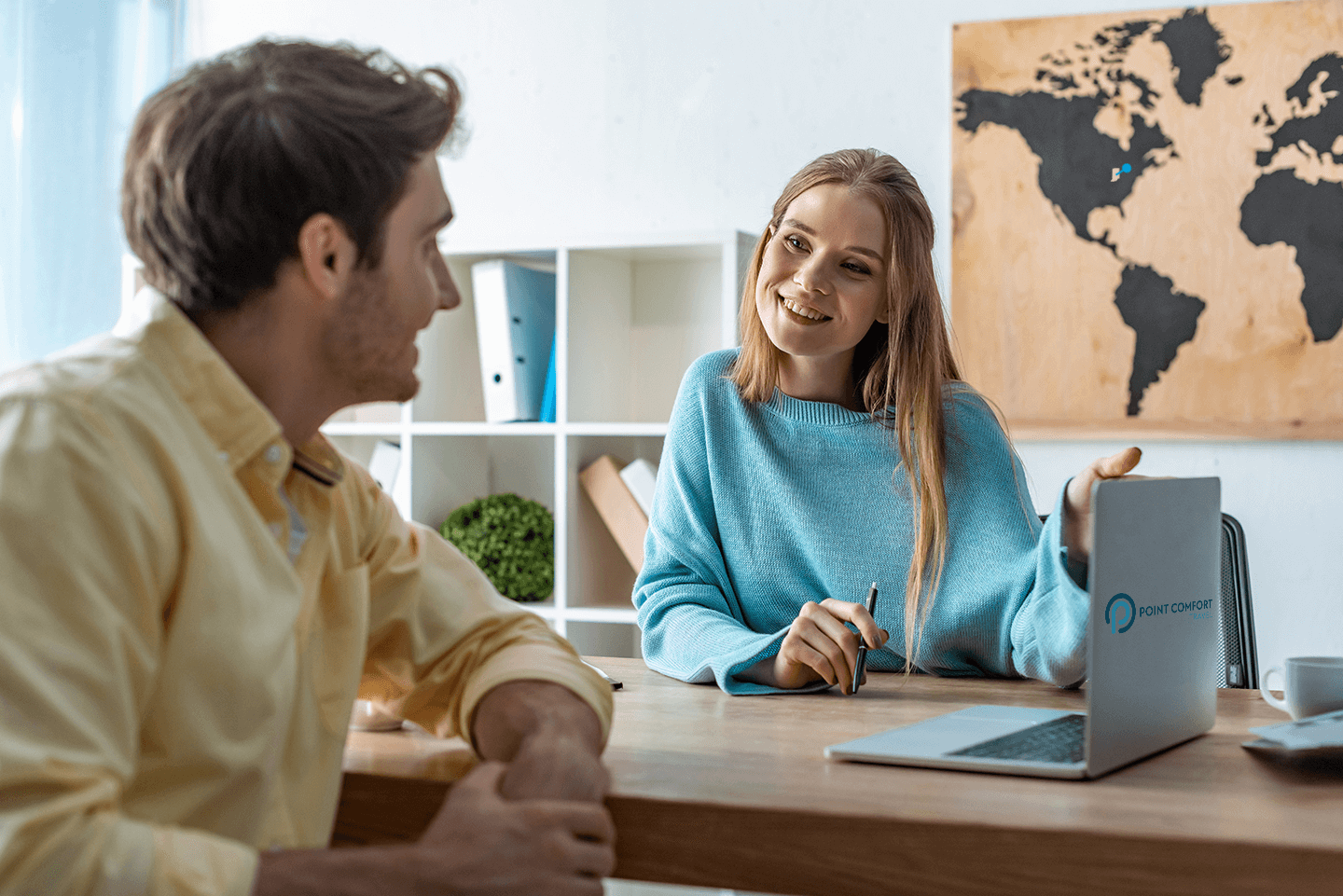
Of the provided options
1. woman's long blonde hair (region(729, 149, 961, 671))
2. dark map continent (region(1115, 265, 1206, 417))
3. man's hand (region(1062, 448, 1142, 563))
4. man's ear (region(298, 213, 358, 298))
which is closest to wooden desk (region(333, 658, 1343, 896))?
man's hand (region(1062, 448, 1142, 563))

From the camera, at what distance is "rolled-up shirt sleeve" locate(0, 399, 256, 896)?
1.99 ft

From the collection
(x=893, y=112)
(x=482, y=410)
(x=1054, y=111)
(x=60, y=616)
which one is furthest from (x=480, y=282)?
(x=60, y=616)

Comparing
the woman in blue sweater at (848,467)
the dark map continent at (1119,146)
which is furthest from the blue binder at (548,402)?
the dark map continent at (1119,146)

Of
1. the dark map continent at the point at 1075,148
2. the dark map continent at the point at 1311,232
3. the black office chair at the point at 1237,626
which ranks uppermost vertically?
the dark map continent at the point at 1075,148

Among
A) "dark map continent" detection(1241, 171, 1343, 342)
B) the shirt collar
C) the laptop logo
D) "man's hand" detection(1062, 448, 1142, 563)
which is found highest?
"dark map continent" detection(1241, 171, 1343, 342)

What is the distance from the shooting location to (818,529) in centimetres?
162

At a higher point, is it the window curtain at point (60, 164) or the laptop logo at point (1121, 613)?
the window curtain at point (60, 164)

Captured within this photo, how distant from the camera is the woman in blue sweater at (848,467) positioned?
155 cm

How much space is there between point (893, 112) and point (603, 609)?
132 centimetres

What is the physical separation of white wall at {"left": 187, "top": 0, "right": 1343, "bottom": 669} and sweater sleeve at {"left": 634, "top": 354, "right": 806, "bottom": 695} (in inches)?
42.9

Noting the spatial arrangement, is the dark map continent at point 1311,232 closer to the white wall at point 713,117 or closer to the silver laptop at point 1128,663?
the white wall at point 713,117

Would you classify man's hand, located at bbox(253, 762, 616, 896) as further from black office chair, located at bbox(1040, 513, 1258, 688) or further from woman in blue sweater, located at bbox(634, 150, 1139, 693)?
black office chair, located at bbox(1040, 513, 1258, 688)

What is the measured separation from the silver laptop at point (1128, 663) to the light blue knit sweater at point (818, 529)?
13.6 inches

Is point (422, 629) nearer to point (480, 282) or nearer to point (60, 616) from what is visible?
point (60, 616)
